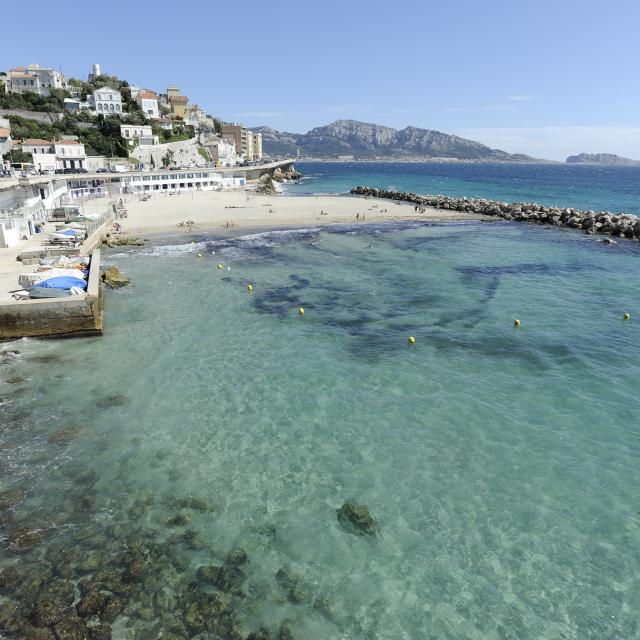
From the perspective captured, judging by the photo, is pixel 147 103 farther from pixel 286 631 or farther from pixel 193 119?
pixel 286 631

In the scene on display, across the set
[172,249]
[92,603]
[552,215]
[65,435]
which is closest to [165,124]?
[172,249]

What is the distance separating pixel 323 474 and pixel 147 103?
14878cm

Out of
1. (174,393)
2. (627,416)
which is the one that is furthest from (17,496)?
(627,416)

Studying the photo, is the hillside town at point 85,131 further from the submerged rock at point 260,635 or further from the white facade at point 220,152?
the submerged rock at point 260,635

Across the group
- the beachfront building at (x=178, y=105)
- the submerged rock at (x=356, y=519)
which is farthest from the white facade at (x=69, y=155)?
the submerged rock at (x=356, y=519)

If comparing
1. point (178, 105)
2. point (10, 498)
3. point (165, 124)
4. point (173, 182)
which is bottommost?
point (10, 498)

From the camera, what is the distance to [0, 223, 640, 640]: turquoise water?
9312mm

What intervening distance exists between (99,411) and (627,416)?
17814 millimetres

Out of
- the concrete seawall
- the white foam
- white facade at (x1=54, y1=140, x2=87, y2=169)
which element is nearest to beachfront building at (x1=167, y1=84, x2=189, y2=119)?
white facade at (x1=54, y1=140, x2=87, y2=169)

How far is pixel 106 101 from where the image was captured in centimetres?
12338

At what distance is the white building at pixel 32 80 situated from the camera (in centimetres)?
11856

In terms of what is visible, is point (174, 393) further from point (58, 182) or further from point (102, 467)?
point (58, 182)

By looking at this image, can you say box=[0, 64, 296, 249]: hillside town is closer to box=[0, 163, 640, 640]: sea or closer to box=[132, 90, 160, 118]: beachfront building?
box=[132, 90, 160, 118]: beachfront building

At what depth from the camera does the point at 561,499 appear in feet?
39.7
